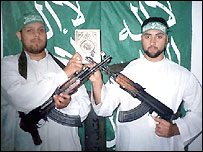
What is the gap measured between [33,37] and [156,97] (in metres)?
1.28

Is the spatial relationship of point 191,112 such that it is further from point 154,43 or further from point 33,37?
point 33,37

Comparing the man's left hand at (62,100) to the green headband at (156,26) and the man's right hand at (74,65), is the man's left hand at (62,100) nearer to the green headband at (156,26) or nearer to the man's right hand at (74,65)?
the man's right hand at (74,65)

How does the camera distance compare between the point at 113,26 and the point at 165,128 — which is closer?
the point at 165,128

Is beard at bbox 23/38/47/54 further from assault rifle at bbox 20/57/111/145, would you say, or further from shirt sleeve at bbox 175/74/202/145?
shirt sleeve at bbox 175/74/202/145

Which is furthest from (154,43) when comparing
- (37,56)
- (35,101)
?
(35,101)

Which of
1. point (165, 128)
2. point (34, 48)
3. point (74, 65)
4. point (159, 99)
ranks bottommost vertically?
point (165, 128)

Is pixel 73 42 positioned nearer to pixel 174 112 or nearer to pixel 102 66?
pixel 102 66

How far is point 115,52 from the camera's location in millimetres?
2277

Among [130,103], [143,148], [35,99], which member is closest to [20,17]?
[35,99]

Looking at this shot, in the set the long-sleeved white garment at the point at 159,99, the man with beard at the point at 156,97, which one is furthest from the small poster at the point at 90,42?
the long-sleeved white garment at the point at 159,99

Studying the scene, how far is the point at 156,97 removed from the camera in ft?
7.11

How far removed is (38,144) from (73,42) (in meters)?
1.03

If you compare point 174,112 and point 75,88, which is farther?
point 174,112

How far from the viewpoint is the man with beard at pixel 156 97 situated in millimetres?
2170
